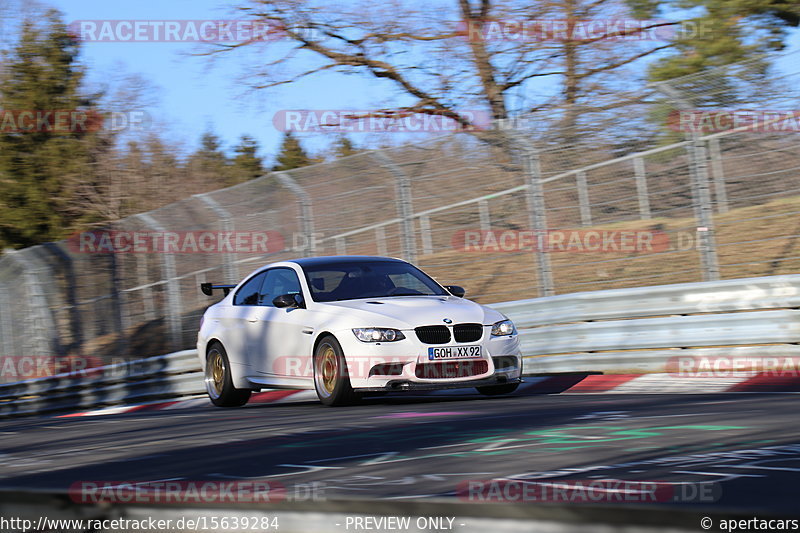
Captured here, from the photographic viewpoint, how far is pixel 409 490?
177 inches

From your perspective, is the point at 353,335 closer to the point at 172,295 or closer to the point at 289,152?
the point at 172,295

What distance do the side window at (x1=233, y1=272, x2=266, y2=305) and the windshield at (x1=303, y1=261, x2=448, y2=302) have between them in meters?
0.82

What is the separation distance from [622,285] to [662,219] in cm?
97

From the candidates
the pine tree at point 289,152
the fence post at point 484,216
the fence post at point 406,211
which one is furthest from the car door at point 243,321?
the pine tree at point 289,152

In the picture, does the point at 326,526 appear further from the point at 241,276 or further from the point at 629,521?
the point at 241,276

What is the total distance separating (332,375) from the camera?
400 inches

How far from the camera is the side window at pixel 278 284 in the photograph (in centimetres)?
1125

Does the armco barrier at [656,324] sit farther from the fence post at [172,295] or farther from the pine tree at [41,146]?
the pine tree at [41,146]

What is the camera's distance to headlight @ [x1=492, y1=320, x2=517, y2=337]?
33.7 ft

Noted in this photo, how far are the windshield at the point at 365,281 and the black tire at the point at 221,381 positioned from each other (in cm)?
152

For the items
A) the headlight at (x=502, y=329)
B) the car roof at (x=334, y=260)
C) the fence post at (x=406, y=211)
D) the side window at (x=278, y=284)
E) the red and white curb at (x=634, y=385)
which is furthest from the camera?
the fence post at (x=406, y=211)

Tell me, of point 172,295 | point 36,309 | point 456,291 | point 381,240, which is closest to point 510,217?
point 381,240

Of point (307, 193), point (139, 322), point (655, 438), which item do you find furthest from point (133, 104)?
point (655, 438)

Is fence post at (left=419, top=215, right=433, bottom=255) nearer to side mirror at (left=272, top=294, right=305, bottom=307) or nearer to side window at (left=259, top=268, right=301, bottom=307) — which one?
side window at (left=259, top=268, right=301, bottom=307)
